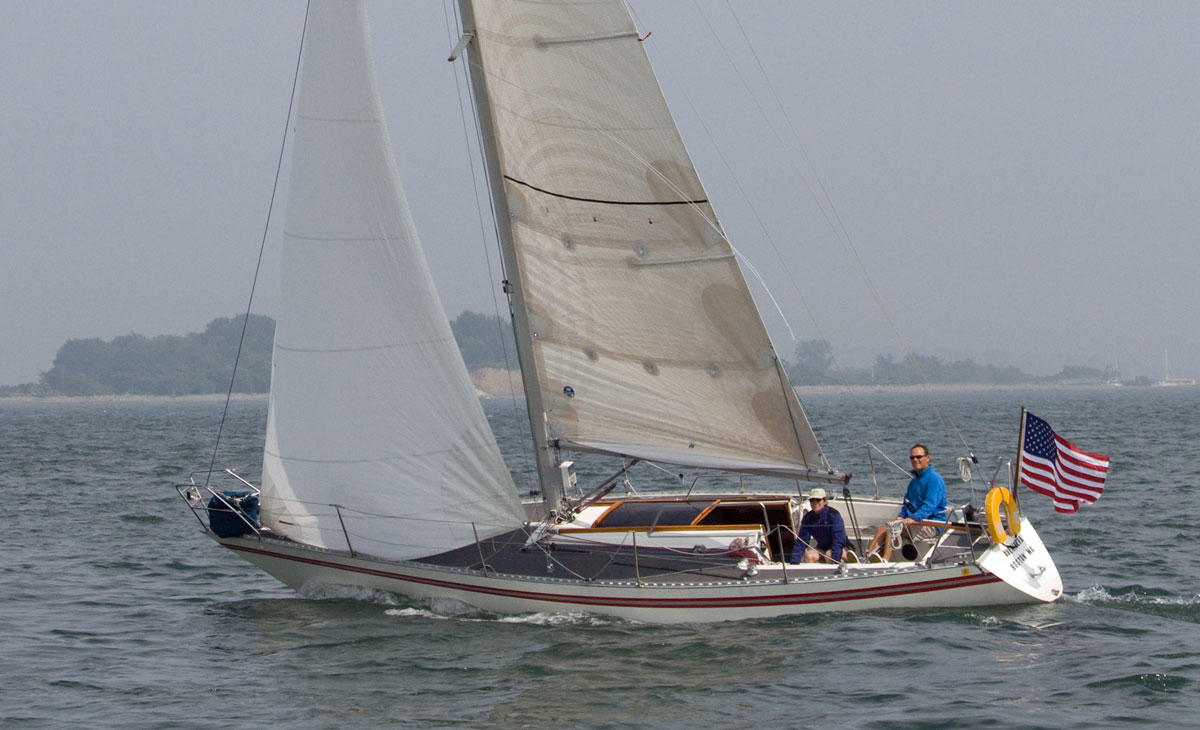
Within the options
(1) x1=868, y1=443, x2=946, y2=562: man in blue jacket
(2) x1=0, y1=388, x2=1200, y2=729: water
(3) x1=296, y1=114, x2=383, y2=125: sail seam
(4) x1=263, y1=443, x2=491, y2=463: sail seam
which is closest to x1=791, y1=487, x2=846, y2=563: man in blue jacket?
(2) x1=0, y1=388, x2=1200, y2=729: water

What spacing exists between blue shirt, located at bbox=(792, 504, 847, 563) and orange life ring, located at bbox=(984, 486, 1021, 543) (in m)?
1.36

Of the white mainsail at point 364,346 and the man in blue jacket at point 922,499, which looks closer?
the white mainsail at point 364,346

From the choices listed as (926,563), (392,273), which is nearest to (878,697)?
(926,563)

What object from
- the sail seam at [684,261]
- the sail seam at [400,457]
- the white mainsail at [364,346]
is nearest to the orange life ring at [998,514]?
the sail seam at [684,261]

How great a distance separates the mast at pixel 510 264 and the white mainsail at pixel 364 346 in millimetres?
540

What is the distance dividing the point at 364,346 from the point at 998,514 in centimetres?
639

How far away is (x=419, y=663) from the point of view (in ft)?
36.0

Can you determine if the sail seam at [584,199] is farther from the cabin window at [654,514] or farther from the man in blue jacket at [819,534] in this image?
the cabin window at [654,514]

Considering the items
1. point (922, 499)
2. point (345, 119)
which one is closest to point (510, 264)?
point (345, 119)

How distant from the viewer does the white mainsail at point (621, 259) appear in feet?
41.5

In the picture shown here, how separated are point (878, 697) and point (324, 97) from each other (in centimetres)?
791

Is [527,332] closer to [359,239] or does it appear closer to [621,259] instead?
[621,259]

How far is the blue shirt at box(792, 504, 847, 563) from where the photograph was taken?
12.3m

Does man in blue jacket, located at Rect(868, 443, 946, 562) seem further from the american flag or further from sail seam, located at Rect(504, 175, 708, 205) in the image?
sail seam, located at Rect(504, 175, 708, 205)
